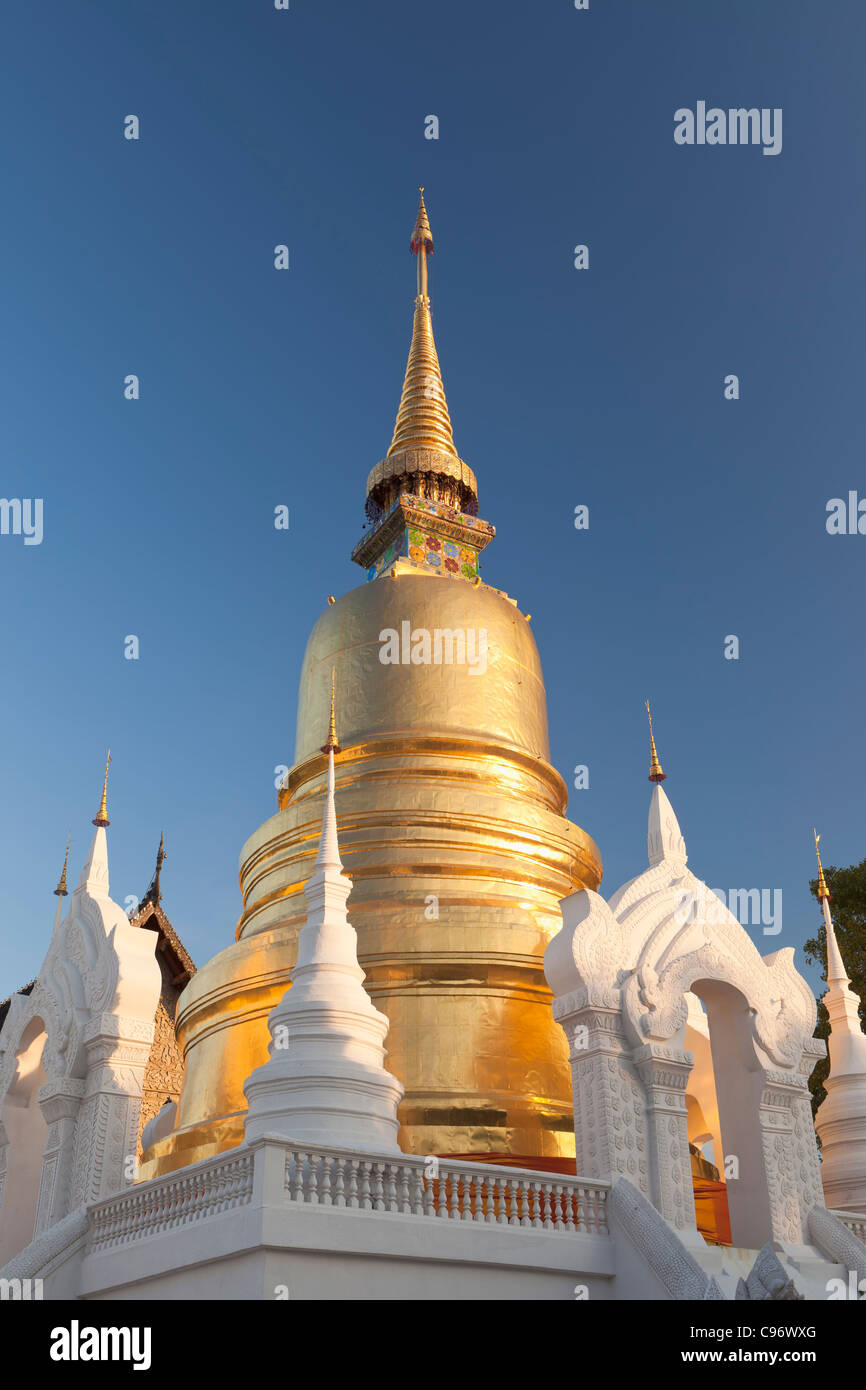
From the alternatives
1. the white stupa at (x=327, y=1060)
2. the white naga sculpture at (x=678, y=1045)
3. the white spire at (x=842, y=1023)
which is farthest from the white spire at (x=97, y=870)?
the white spire at (x=842, y=1023)

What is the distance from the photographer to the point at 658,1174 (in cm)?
1092

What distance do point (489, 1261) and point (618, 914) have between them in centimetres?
373

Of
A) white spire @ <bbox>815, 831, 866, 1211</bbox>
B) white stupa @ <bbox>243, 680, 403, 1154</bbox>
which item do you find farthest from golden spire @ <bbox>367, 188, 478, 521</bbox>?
white stupa @ <bbox>243, 680, 403, 1154</bbox>

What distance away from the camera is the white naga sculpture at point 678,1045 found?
1106 centimetres

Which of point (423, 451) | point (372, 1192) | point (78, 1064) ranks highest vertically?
point (423, 451)

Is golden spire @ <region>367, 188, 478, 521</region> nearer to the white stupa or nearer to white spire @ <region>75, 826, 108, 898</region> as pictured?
white spire @ <region>75, 826, 108, 898</region>

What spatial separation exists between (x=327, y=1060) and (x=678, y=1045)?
130 inches

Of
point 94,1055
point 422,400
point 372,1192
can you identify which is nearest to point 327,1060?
point 372,1192

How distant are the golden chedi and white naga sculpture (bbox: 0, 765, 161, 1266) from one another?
1040 mm

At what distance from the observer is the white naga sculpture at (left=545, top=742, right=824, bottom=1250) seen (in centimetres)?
1106

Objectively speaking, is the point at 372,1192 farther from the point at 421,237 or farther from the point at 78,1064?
the point at 421,237

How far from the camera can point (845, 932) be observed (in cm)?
2262
